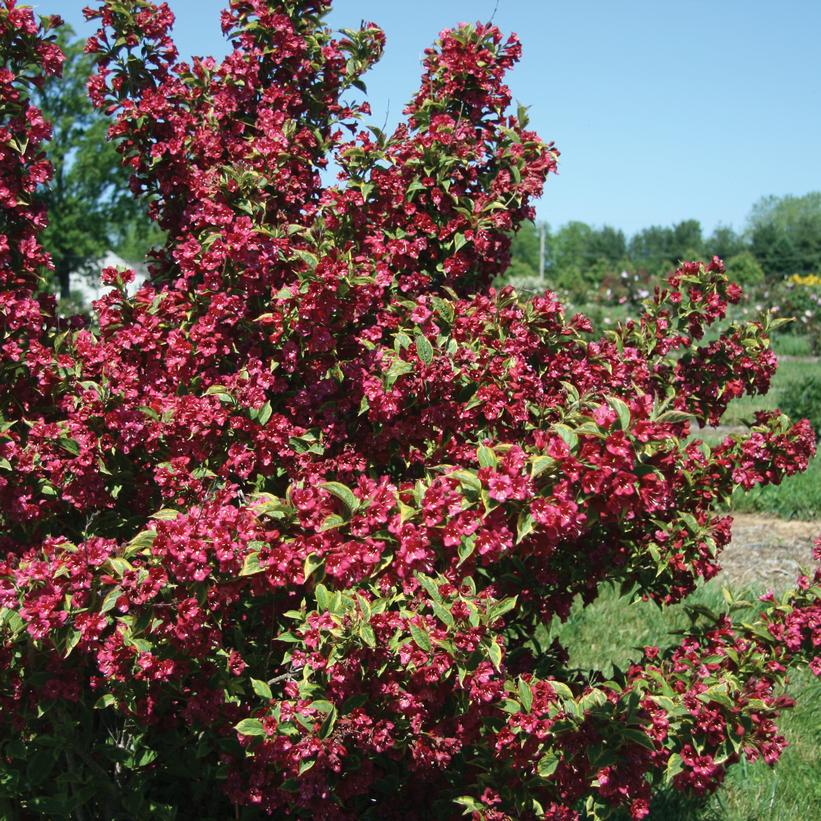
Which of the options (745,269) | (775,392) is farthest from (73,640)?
(745,269)

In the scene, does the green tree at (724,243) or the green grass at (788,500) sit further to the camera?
the green tree at (724,243)

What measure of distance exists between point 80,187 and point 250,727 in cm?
3609

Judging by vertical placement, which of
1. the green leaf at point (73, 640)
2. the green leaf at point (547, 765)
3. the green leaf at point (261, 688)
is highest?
the green leaf at point (73, 640)

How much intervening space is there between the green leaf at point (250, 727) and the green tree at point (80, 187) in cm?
3302

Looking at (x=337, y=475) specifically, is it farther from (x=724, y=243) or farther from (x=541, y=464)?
(x=724, y=243)

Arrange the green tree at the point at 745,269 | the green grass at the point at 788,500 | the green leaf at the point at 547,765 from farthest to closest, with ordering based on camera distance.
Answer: the green tree at the point at 745,269 < the green grass at the point at 788,500 < the green leaf at the point at 547,765

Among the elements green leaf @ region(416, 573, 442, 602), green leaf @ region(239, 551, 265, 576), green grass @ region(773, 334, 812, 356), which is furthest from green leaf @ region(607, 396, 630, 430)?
green grass @ region(773, 334, 812, 356)

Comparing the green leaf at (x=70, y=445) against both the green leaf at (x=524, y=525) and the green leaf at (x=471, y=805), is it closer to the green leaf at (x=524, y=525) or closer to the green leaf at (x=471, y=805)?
the green leaf at (x=524, y=525)

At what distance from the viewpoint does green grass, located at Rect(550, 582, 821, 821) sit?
354 cm

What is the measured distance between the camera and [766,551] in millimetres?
6738

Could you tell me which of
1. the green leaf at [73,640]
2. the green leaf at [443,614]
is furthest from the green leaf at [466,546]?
the green leaf at [73,640]

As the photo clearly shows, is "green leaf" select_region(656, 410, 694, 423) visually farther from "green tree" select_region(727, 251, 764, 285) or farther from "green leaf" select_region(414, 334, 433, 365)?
"green tree" select_region(727, 251, 764, 285)

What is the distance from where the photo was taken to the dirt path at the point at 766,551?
6129 millimetres

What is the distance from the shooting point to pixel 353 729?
2051 mm
